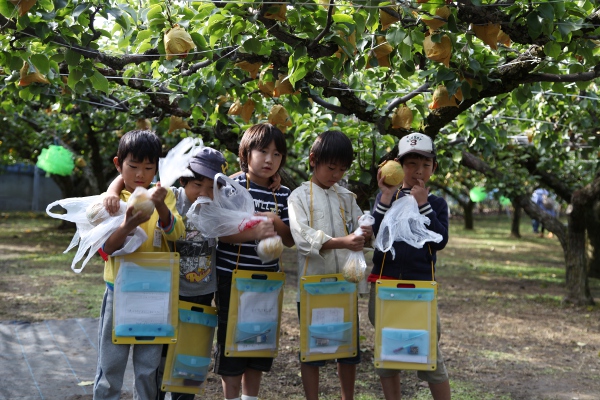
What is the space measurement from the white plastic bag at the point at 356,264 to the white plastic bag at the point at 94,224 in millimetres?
790

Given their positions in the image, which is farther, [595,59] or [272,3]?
[595,59]

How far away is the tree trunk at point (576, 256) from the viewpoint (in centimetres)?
713

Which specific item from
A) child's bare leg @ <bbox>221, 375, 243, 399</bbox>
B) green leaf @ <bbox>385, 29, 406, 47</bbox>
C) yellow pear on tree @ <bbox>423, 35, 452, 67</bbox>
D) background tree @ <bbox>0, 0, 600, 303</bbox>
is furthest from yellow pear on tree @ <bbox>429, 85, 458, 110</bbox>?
child's bare leg @ <bbox>221, 375, 243, 399</bbox>

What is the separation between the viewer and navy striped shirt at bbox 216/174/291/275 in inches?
111

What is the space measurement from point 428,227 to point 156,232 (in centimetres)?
112

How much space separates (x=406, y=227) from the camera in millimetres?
2713

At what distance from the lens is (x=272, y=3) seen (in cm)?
252

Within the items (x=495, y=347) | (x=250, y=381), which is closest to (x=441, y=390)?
(x=250, y=381)

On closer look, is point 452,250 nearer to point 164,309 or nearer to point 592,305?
point 592,305

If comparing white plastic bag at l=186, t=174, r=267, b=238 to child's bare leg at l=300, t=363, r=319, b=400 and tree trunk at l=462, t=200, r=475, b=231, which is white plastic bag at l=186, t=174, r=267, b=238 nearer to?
child's bare leg at l=300, t=363, r=319, b=400

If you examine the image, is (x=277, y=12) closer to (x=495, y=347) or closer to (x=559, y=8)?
(x=559, y=8)

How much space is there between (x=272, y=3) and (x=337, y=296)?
3.89 feet

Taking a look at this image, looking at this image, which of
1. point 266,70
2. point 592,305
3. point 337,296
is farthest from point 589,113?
point 337,296

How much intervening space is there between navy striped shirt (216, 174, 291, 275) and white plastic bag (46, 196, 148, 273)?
371 mm
